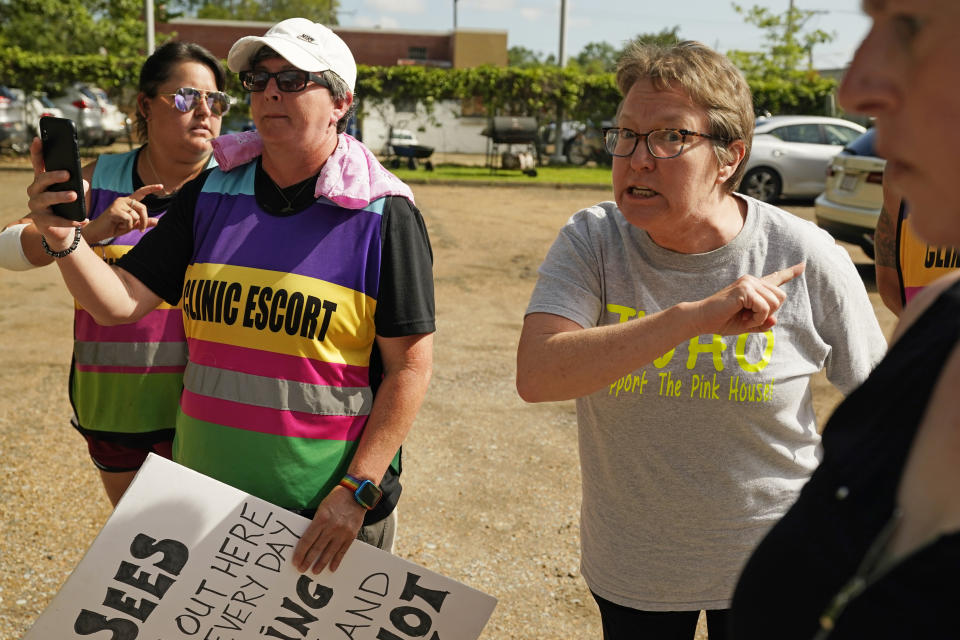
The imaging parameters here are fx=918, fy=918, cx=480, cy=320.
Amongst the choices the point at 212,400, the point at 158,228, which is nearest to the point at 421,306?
the point at 212,400

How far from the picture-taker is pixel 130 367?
300 cm

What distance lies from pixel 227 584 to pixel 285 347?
59 cm

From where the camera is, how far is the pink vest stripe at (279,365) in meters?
2.30

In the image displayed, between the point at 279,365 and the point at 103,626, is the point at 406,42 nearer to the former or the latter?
the point at 279,365

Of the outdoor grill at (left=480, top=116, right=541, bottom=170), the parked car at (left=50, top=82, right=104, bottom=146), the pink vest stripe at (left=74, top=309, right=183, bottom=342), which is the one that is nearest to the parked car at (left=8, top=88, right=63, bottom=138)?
the parked car at (left=50, top=82, right=104, bottom=146)

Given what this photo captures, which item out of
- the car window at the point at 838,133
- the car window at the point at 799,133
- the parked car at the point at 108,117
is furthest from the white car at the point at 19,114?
the car window at the point at 838,133

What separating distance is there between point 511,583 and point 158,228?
Answer: 2.21 m

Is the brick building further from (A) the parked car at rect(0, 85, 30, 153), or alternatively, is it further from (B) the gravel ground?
(B) the gravel ground

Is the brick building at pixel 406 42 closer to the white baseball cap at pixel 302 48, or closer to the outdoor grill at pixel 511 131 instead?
the outdoor grill at pixel 511 131

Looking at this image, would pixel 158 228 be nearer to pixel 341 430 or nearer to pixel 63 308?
pixel 341 430

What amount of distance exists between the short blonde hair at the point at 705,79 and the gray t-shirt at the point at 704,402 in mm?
239

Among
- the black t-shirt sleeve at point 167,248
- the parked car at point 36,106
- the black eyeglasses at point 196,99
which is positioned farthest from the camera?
the parked car at point 36,106

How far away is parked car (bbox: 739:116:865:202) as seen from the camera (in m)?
15.7

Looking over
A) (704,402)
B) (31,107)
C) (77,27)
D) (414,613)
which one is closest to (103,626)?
(414,613)
